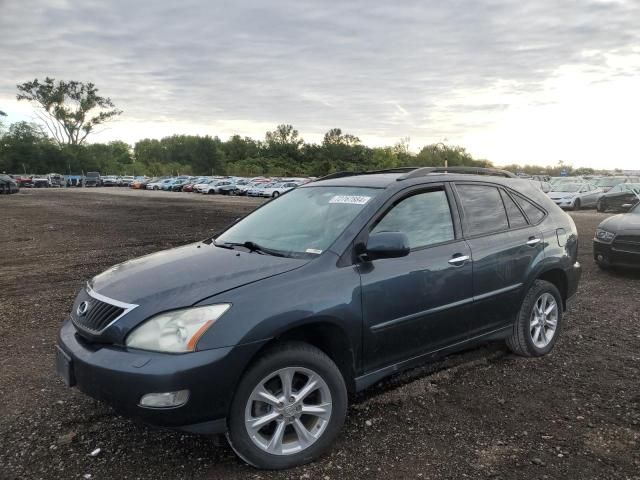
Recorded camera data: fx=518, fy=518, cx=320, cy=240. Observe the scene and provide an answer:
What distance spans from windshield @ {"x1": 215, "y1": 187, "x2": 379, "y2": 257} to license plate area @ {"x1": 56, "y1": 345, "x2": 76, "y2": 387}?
135 cm

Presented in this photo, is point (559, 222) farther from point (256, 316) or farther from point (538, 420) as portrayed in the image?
point (256, 316)

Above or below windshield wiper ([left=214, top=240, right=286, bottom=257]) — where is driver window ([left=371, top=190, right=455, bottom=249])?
above

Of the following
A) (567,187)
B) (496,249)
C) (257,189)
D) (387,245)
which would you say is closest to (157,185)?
(257,189)

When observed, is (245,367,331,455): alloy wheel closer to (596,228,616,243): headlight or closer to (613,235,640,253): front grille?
(613,235,640,253): front grille

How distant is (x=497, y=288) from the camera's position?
13.7 feet

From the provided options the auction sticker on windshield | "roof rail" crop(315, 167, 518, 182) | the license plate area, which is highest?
"roof rail" crop(315, 167, 518, 182)

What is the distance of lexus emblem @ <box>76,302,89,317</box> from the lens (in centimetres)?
317

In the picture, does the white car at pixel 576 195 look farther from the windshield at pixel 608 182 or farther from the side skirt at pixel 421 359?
the side skirt at pixel 421 359

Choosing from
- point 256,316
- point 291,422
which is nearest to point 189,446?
point 291,422

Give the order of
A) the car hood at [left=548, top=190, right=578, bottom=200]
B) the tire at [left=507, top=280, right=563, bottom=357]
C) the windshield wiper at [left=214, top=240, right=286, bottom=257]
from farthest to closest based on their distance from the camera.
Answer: the car hood at [left=548, top=190, right=578, bottom=200] < the tire at [left=507, top=280, right=563, bottom=357] < the windshield wiper at [left=214, top=240, right=286, bottom=257]

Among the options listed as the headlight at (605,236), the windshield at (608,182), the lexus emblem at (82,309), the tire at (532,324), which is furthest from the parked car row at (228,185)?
the lexus emblem at (82,309)

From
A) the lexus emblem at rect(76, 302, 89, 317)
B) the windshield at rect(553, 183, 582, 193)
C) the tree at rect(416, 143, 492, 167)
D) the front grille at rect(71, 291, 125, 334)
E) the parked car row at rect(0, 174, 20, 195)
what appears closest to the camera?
the front grille at rect(71, 291, 125, 334)

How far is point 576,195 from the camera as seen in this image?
1044 inches

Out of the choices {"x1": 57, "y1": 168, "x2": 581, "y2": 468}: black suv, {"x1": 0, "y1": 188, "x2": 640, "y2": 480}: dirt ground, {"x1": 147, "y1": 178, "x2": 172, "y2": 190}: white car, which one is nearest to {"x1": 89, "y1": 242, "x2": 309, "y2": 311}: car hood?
{"x1": 57, "y1": 168, "x2": 581, "y2": 468}: black suv
